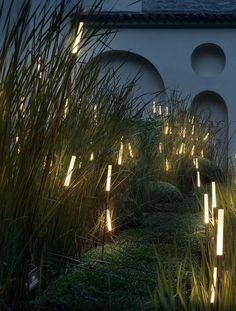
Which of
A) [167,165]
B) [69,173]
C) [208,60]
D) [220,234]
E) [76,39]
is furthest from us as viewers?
[208,60]

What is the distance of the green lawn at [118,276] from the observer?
2529 millimetres

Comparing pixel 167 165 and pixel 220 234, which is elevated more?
pixel 167 165

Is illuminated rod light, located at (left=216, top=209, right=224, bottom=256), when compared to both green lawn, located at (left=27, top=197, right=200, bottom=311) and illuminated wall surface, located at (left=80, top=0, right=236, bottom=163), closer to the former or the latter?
green lawn, located at (left=27, top=197, right=200, bottom=311)

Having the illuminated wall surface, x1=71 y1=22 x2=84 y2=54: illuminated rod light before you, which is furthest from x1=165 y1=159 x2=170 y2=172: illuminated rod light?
the illuminated wall surface

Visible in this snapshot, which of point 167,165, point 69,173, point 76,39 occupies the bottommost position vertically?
point 69,173

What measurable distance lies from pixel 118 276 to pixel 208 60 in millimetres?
12049

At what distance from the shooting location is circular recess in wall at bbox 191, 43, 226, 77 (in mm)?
14427

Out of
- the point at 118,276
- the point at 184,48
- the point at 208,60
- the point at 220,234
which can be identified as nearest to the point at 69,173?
the point at 118,276

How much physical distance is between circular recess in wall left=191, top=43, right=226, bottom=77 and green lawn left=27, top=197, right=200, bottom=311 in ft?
34.3

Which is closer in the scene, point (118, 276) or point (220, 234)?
point (220, 234)

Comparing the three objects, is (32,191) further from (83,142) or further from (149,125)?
(149,125)

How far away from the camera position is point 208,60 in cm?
1453

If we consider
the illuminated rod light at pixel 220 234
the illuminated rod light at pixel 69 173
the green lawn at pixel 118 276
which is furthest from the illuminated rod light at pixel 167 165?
the illuminated rod light at pixel 220 234

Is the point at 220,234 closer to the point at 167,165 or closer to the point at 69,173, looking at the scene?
the point at 69,173
